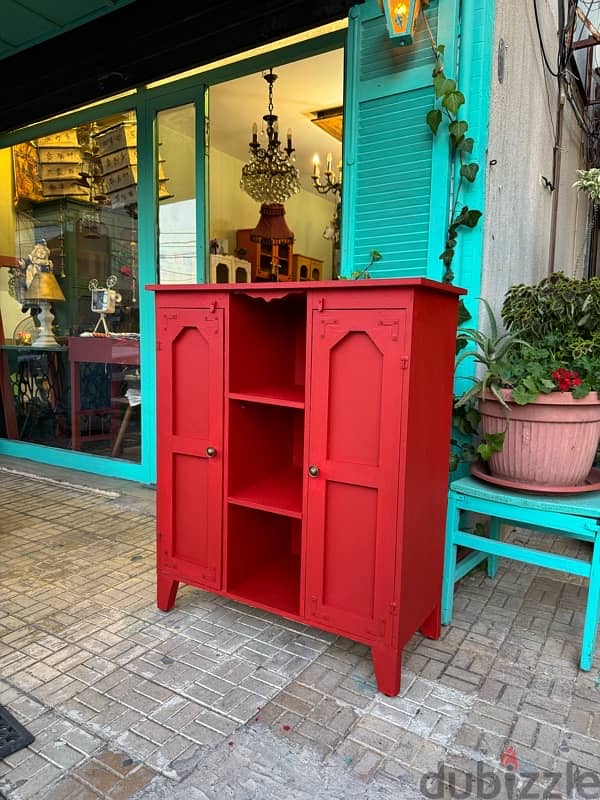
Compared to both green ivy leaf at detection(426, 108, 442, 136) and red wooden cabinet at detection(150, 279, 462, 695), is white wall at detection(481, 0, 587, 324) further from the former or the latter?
red wooden cabinet at detection(150, 279, 462, 695)

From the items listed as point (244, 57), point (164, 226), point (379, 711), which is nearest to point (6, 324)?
point (164, 226)

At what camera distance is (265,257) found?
687cm

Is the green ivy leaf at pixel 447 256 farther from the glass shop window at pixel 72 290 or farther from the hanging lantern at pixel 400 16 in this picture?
the glass shop window at pixel 72 290

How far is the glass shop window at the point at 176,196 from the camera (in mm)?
3707

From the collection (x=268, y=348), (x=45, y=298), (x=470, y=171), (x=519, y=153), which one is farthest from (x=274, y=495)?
(x=45, y=298)

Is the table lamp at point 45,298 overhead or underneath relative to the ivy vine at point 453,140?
underneath

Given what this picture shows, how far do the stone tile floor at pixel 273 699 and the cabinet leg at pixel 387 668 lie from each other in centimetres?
4

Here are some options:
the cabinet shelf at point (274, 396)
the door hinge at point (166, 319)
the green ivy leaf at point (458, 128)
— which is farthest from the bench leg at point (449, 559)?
the green ivy leaf at point (458, 128)

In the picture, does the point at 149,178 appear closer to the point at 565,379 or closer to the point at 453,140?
the point at 453,140

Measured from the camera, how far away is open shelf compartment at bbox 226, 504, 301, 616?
214 cm

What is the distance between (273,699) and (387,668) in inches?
15.1

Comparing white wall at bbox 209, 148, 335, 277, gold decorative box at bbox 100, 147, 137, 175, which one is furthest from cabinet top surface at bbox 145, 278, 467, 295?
white wall at bbox 209, 148, 335, 277

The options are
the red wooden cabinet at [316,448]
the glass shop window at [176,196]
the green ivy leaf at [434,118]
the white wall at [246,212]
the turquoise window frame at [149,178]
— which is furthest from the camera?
the white wall at [246,212]

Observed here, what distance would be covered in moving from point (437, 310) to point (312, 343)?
17.0 inches
